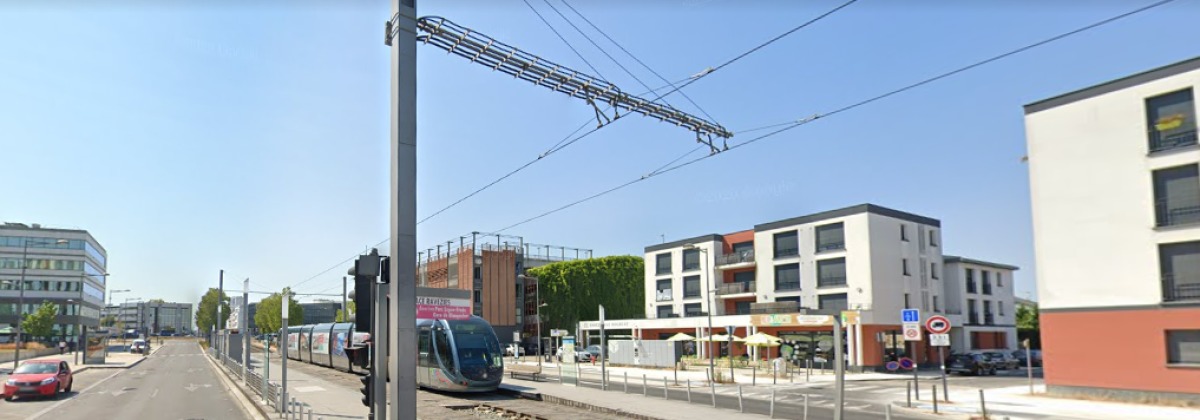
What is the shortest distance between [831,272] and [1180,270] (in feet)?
86.0

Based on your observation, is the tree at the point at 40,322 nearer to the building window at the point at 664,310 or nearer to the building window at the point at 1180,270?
the building window at the point at 664,310

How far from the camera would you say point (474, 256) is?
264ft

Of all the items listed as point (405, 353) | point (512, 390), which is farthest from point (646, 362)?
point (405, 353)

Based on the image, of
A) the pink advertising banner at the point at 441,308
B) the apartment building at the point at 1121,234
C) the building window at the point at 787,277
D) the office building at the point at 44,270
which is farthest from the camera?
the office building at the point at 44,270

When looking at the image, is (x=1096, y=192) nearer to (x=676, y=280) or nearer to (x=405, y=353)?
(x=405, y=353)

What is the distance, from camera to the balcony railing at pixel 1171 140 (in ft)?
79.9

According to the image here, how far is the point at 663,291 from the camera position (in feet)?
218

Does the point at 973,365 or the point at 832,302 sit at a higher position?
the point at 832,302

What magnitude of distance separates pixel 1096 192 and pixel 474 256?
A: 62.9m

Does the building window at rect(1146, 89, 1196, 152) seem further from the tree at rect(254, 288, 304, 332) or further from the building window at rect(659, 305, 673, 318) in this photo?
the tree at rect(254, 288, 304, 332)

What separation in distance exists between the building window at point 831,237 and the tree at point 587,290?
3329 centimetres

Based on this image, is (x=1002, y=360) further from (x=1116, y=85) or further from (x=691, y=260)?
(x=1116, y=85)

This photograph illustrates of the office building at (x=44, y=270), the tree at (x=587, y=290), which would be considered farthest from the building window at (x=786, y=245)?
the office building at (x=44, y=270)

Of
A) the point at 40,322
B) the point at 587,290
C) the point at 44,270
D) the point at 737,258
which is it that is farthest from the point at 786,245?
the point at 44,270
